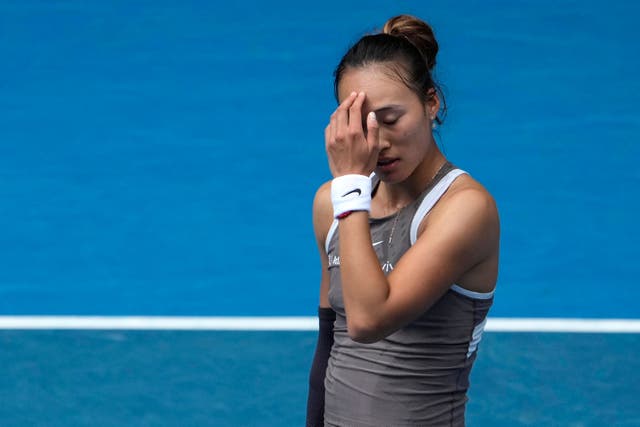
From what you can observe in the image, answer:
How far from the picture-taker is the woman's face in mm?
2865

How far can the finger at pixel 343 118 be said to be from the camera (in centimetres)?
279

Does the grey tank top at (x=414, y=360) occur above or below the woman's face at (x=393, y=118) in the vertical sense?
below

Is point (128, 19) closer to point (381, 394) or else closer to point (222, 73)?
point (222, 73)

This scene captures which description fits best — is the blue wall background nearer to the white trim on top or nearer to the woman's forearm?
the white trim on top

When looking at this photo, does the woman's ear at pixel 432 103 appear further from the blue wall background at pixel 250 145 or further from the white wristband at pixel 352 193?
the blue wall background at pixel 250 145

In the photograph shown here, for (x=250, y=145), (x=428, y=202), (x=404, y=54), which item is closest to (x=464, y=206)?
(x=428, y=202)

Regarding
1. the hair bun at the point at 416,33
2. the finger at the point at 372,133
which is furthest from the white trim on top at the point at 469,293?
the hair bun at the point at 416,33

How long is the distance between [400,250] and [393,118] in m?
0.32

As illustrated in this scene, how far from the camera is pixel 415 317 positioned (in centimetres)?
275

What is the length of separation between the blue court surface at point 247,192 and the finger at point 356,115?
65.8 inches

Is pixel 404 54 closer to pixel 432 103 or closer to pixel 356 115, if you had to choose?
pixel 432 103

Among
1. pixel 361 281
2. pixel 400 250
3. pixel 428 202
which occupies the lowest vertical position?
pixel 361 281

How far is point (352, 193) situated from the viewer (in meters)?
2.77

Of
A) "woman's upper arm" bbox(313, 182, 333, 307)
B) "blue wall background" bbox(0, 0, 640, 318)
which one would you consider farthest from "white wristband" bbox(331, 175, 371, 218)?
"blue wall background" bbox(0, 0, 640, 318)
